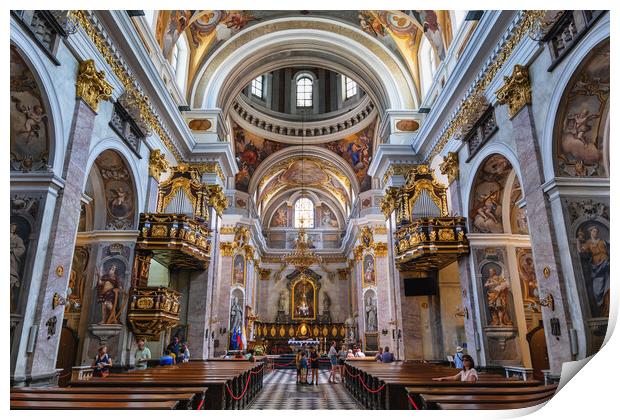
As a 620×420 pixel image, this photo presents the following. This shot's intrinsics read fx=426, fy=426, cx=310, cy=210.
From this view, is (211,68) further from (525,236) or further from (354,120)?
(525,236)

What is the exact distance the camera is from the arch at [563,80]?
5000mm

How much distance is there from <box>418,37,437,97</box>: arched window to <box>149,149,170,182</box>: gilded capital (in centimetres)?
777

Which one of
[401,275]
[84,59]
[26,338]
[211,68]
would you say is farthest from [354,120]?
[26,338]

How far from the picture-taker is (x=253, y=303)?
963 inches

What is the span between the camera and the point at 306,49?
14.5 m

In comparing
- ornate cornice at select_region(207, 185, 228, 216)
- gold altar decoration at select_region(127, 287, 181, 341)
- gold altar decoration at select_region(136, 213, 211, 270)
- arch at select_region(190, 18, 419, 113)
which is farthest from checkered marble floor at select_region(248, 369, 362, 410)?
arch at select_region(190, 18, 419, 113)

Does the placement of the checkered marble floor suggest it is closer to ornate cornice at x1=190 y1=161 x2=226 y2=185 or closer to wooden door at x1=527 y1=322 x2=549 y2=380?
wooden door at x1=527 y1=322 x2=549 y2=380

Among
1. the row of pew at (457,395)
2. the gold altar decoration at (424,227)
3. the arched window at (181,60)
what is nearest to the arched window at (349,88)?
the arched window at (181,60)

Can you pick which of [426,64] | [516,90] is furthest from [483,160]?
[426,64]

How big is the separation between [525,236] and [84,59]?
8914mm

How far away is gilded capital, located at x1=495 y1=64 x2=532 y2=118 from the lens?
664 centimetres

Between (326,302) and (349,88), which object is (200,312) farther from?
(326,302)

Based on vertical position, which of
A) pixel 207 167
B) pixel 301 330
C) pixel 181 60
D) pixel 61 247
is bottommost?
pixel 301 330

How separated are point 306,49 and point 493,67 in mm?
7972
